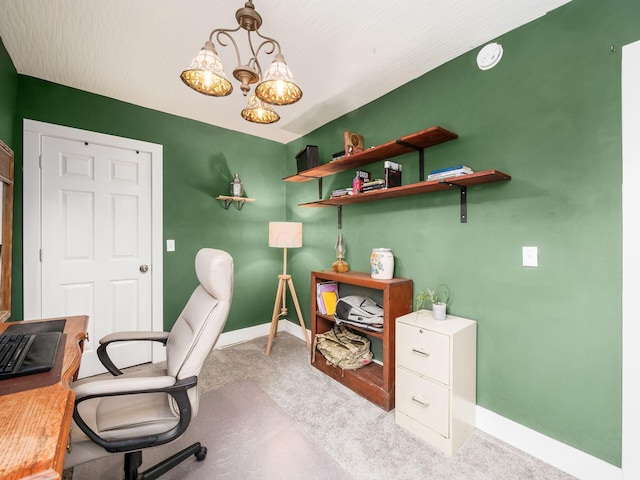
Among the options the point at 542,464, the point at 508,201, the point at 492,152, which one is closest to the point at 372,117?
the point at 492,152

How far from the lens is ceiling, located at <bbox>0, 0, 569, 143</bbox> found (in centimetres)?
154

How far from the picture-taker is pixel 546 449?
5.15 feet

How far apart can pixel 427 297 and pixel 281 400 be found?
1.36 m

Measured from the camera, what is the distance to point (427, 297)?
2.12 m

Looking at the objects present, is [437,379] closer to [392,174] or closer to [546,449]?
[546,449]

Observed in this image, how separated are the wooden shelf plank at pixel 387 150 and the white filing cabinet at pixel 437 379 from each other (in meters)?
1.23

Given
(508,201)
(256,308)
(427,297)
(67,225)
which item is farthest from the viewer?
(256,308)

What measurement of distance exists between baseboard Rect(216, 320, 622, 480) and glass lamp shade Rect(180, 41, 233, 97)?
2480 mm

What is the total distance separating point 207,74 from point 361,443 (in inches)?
87.9

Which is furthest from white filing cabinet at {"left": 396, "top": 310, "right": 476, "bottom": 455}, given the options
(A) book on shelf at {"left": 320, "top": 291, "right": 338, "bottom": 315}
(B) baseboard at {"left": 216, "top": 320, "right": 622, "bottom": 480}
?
(A) book on shelf at {"left": 320, "top": 291, "right": 338, "bottom": 315}

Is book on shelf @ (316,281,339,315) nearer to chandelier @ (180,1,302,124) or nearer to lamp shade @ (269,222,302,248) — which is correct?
lamp shade @ (269,222,302,248)

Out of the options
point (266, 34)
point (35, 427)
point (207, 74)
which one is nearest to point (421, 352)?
point (35, 427)

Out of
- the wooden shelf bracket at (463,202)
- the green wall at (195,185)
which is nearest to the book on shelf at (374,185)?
the wooden shelf bracket at (463,202)

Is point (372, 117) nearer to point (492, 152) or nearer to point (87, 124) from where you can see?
point (492, 152)
